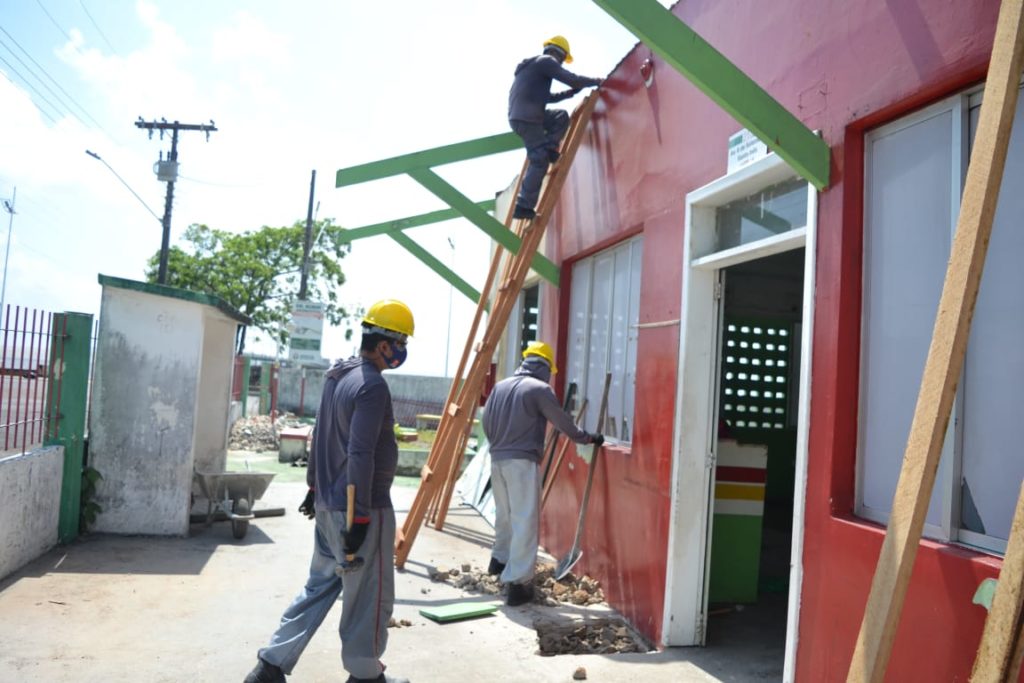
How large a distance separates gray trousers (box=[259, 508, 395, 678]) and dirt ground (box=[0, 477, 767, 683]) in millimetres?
403

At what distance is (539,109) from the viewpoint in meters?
7.47

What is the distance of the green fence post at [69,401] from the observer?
7.16 metres

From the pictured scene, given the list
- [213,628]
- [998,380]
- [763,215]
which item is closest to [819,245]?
[763,215]

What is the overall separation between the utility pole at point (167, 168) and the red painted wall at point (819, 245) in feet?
68.7

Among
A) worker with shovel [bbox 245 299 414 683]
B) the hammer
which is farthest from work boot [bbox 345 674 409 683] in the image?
the hammer

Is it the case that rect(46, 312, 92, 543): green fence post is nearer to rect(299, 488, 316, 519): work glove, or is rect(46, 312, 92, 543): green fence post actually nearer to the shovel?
rect(299, 488, 316, 519): work glove

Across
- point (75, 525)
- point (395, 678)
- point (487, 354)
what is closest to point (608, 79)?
point (487, 354)

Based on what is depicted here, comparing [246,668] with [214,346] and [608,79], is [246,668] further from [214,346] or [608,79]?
[214,346]

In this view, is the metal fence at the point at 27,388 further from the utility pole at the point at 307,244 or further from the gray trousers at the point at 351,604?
the utility pole at the point at 307,244

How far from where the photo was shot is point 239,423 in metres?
19.5

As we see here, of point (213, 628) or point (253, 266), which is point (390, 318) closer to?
point (213, 628)

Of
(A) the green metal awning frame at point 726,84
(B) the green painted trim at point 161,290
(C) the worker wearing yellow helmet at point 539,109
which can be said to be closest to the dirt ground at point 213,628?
(B) the green painted trim at point 161,290

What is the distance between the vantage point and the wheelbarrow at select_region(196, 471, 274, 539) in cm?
787

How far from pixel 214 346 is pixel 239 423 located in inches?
387
